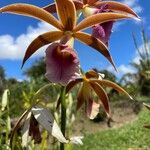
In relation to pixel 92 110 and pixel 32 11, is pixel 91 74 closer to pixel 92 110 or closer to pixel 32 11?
pixel 92 110

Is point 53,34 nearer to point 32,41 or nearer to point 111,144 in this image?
point 32,41

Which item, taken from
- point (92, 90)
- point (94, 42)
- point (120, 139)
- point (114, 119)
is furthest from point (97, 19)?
point (114, 119)

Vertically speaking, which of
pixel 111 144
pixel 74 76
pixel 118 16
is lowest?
pixel 111 144

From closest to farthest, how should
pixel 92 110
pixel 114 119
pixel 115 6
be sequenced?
pixel 115 6
pixel 92 110
pixel 114 119

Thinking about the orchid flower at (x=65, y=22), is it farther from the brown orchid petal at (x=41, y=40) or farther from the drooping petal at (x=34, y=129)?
the drooping petal at (x=34, y=129)

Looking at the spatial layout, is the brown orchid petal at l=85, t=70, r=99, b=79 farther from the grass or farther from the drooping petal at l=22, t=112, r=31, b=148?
the grass

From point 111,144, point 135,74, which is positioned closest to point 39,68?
point 135,74
